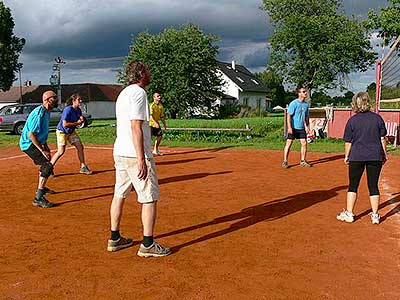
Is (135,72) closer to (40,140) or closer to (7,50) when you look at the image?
(40,140)

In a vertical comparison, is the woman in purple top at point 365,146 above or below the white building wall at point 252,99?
below

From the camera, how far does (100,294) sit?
3.96 metres

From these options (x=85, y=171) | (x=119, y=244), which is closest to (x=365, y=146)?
(x=119, y=244)

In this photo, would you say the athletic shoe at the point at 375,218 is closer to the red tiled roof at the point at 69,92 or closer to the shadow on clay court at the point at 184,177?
the shadow on clay court at the point at 184,177

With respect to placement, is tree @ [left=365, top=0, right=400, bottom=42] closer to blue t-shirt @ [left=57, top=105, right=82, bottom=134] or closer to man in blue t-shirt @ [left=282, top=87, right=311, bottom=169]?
man in blue t-shirt @ [left=282, top=87, right=311, bottom=169]

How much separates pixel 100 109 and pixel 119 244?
210 feet

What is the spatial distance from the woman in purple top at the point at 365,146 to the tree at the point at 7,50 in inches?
1925

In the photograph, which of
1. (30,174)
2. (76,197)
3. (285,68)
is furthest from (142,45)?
(76,197)

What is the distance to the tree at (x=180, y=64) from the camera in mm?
38938

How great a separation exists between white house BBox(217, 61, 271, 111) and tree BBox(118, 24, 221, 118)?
18.2 metres

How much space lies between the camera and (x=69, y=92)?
67.1 meters

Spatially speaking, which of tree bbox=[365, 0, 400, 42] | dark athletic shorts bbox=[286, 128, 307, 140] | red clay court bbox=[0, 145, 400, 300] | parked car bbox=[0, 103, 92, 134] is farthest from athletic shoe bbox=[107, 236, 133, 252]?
tree bbox=[365, 0, 400, 42]

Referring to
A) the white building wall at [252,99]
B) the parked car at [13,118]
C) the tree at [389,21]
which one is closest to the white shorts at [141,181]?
the parked car at [13,118]

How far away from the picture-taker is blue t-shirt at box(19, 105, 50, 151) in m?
7.12
